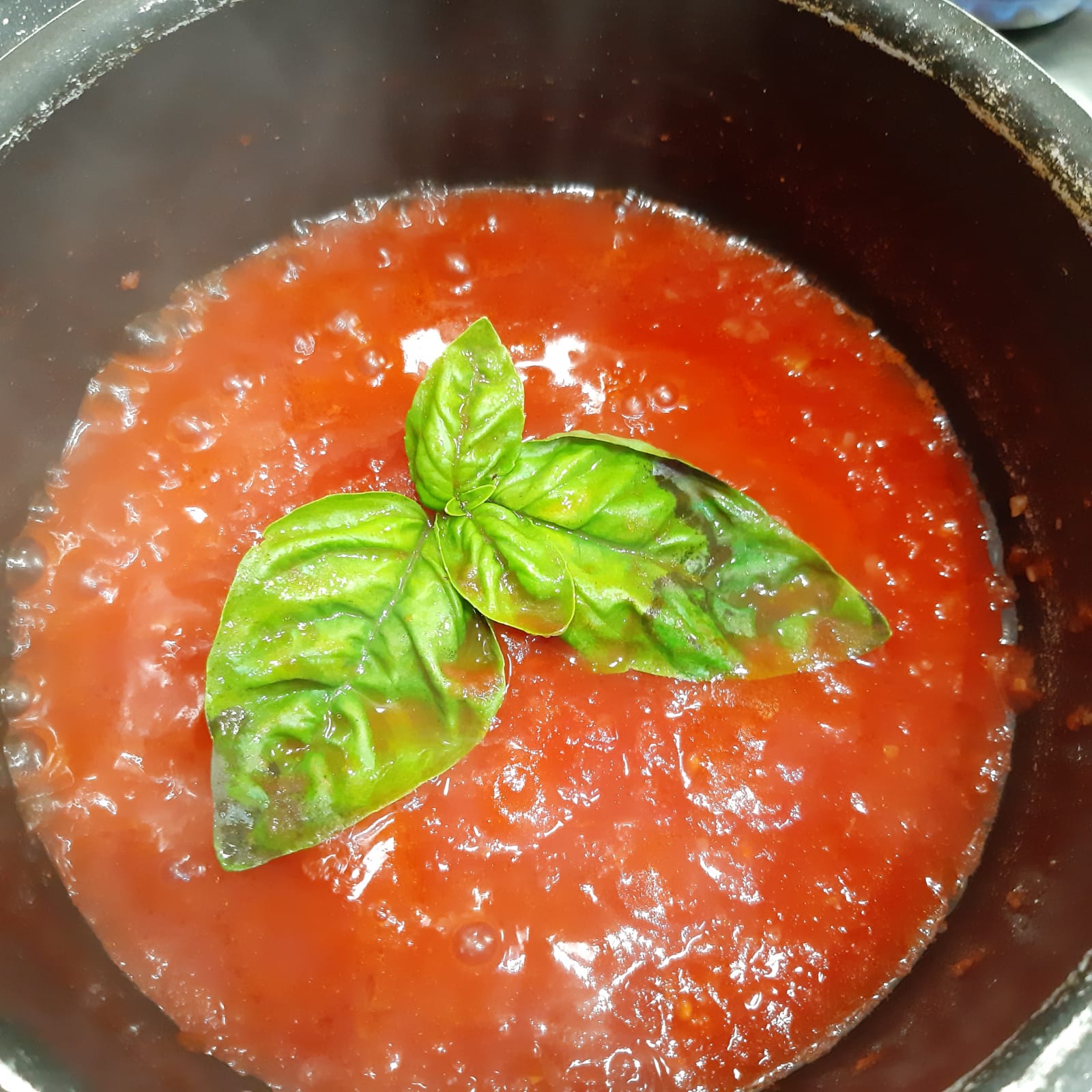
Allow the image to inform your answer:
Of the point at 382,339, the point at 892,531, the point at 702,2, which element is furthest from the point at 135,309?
the point at 892,531

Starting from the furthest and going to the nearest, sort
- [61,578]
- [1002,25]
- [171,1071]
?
[1002,25]
[61,578]
[171,1071]

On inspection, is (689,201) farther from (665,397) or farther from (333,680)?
(333,680)

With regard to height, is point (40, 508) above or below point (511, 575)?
above

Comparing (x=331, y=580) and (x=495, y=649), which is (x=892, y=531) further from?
(x=331, y=580)

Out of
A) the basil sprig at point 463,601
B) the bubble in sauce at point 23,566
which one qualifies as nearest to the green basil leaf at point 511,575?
the basil sprig at point 463,601

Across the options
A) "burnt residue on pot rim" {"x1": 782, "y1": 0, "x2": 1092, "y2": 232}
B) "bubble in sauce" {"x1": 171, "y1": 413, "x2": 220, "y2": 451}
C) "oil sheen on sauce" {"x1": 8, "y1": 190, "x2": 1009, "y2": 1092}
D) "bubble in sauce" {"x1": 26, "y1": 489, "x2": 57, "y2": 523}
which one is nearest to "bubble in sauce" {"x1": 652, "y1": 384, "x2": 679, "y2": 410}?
"oil sheen on sauce" {"x1": 8, "y1": 190, "x2": 1009, "y2": 1092}

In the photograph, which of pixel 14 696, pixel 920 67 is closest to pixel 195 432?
pixel 14 696
